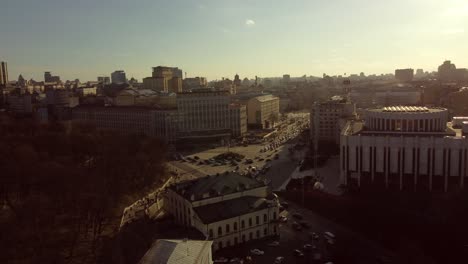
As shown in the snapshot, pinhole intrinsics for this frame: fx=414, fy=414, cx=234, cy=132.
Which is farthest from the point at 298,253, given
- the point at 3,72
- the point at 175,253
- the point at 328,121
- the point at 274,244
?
the point at 3,72

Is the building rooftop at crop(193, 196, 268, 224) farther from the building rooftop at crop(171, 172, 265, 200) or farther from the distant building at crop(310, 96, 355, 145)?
the distant building at crop(310, 96, 355, 145)

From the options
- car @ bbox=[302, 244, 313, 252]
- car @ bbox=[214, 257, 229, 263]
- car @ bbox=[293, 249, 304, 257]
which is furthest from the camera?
car @ bbox=[302, 244, 313, 252]

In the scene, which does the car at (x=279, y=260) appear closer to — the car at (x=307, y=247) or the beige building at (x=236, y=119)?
the car at (x=307, y=247)

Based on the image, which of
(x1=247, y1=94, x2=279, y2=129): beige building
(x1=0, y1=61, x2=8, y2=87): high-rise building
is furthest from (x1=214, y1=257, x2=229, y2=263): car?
(x1=0, y1=61, x2=8, y2=87): high-rise building

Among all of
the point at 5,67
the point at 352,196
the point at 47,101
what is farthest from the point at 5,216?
the point at 5,67

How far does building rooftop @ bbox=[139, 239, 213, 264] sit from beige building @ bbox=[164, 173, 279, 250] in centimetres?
964

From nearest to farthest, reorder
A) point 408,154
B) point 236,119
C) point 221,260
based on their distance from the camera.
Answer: point 221,260
point 408,154
point 236,119

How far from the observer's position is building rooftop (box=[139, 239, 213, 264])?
18062 millimetres

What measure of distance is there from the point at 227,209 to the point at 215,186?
2677 mm

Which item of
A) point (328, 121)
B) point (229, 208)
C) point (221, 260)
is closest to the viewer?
point (221, 260)

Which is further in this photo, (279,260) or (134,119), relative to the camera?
(134,119)

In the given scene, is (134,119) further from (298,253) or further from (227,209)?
(298,253)

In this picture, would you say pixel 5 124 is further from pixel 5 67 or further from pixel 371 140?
pixel 5 67

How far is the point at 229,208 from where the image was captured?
3138cm
